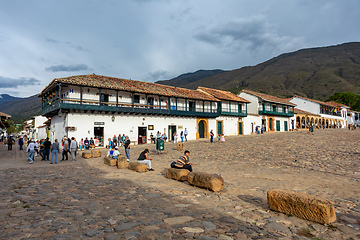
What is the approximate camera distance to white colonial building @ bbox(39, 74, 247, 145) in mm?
22111

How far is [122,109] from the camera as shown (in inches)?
966

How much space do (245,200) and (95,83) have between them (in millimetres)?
21342

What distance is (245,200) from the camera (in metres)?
5.61

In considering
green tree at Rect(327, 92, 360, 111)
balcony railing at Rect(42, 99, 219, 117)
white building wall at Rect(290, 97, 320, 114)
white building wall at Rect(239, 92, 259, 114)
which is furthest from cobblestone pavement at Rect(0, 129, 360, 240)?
green tree at Rect(327, 92, 360, 111)

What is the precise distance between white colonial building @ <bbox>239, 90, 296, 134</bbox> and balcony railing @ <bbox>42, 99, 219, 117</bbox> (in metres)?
11.2

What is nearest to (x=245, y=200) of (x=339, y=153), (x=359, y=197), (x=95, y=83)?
(x=359, y=197)

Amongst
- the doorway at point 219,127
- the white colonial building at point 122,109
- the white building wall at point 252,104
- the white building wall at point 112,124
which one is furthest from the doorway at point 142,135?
the white building wall at point 252,104

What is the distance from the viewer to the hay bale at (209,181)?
6.40 metres

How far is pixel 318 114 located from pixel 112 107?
1741 inches

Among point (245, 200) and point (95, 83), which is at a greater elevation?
point (95, 83)

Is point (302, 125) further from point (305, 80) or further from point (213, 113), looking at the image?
point (305, 80)

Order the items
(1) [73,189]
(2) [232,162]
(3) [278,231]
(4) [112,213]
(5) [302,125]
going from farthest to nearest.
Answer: (5) [302,125], (2) [232,162], (1) [73,189], (4) [112,213], (3) [278,231]

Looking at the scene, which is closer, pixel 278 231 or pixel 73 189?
pixel 278 231

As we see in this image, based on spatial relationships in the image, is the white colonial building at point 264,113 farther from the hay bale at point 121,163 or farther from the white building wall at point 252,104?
the hay bale at point 121,163
